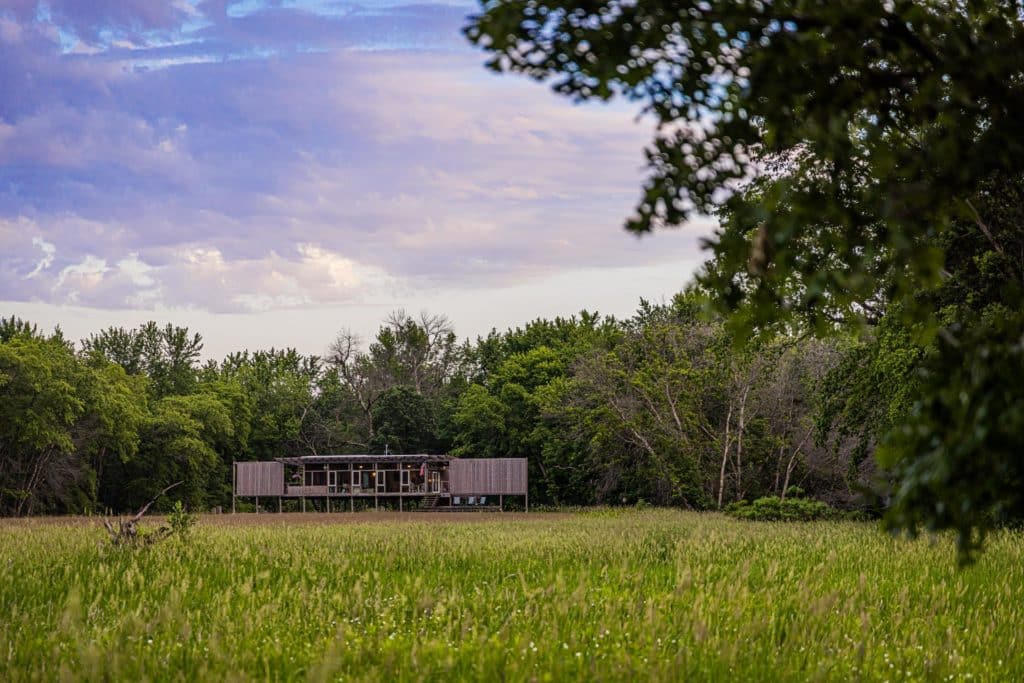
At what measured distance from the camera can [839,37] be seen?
4.00m

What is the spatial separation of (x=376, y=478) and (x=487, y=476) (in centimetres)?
643

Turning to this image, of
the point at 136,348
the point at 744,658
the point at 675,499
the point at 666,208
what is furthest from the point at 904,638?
the point at 136,348

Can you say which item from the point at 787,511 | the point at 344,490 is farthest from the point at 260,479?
the point at 787,511

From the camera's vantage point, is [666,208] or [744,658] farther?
[744,658]

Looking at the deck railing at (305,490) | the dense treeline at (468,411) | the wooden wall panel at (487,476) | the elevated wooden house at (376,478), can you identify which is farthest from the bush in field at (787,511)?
the deck railing at (305,490)

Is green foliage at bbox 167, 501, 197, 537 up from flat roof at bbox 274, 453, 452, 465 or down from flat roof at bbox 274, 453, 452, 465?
down

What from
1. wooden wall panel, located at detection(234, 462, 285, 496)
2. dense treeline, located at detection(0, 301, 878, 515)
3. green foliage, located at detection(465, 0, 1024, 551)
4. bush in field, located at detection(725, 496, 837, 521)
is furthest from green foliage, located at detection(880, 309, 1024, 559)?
wooden wall panel, located at detection(234, 462, 285, 496)

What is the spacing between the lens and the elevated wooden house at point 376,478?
53562 mm

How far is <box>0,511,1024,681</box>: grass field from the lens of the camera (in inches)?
253

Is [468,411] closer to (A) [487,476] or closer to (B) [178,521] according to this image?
(A) [487,476]

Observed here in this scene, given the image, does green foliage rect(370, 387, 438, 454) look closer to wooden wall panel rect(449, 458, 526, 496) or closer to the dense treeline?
the dense treeline

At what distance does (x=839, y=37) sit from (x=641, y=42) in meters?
0.82

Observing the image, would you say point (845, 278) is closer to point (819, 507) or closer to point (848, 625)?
point (848, 625)

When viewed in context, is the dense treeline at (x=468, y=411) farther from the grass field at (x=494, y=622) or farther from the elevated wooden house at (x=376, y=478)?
the grass field at (x=494, y=622)
